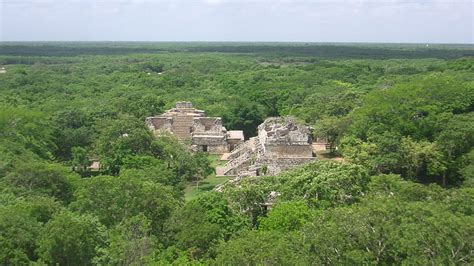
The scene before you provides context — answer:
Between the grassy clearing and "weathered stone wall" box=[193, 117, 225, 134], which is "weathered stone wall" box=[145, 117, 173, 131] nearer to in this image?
"weathered stone wall" box=[193, 117, 225, 134]

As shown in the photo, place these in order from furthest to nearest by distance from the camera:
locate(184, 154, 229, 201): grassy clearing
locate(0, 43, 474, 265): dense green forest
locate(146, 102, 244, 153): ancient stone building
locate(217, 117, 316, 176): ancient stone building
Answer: locate(146, 102, 244, 153): ancient stone building → locate(184, 154, 229, 201): grassy clearing → locate(217, 117, 316, 176): ancient stone building → locate(0, 43, 474, 265): dense green forest

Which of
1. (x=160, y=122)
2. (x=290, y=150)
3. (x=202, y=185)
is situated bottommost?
(x=202, y=185)

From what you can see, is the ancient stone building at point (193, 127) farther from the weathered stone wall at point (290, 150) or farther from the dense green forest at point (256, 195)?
the weathered stone wall at point (290, 150)

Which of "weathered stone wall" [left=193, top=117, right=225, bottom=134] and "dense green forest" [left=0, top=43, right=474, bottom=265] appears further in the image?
"weathered stone wall" [left=193, top=117, right=225, bottom=134]

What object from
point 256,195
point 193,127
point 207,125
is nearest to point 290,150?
point 256,195

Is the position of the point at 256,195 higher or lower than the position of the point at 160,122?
higher

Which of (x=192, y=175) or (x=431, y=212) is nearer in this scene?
(x=431, y=212)

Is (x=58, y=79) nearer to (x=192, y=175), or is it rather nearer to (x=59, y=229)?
(x=192, y=175)

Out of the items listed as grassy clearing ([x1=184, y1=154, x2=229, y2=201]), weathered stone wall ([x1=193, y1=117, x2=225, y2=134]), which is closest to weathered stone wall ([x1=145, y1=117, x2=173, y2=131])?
weathered stone wall ([x1=193, y1=117, x2=225, y2=134])

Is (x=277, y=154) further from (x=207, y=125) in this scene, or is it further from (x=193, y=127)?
(x=193, y=127)

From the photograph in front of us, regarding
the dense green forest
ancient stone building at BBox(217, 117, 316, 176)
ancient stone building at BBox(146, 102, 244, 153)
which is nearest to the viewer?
Result: the dense green forest

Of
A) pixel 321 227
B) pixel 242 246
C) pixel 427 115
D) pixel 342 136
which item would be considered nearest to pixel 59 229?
pixel 242 246
